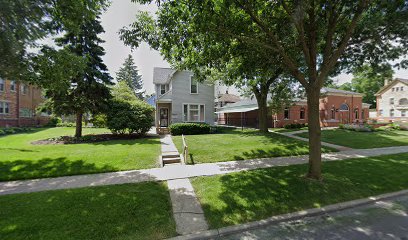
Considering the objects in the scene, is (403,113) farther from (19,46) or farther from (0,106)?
(0,106)

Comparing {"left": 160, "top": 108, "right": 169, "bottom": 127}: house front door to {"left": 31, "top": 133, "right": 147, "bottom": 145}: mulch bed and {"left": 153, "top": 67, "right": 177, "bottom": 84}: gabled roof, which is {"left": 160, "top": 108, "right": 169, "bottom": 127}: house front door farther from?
{"left": 31, "top": 133, "right": 147, "bottom": 145}: mulch bed

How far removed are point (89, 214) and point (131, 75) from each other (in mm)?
68364

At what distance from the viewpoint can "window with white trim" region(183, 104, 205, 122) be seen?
21203 millimetres

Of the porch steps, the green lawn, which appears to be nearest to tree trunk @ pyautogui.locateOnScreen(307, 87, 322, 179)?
the porch steps

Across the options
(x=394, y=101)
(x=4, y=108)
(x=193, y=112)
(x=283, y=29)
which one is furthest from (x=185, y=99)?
(x=394, y=101)

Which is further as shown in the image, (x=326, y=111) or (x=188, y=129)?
(x=326, y=111)

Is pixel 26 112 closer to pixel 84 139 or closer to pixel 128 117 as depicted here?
pixel 84 139

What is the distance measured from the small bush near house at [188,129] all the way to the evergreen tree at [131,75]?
5197 centimetres

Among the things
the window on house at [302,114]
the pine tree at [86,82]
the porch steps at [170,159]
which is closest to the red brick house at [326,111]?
the window on house at [302,114]

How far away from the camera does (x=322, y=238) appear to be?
380 centimetres

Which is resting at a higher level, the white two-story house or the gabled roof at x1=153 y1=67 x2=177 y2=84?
the gabled roof at x1=153 y1=67 x2=177 y2=84

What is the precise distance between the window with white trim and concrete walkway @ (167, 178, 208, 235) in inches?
584

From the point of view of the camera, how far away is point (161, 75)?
24250 millimetres

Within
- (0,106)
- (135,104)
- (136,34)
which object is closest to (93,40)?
(135,104)
